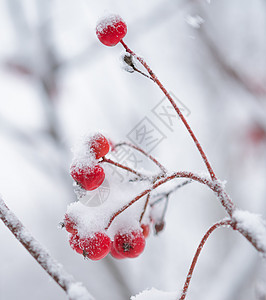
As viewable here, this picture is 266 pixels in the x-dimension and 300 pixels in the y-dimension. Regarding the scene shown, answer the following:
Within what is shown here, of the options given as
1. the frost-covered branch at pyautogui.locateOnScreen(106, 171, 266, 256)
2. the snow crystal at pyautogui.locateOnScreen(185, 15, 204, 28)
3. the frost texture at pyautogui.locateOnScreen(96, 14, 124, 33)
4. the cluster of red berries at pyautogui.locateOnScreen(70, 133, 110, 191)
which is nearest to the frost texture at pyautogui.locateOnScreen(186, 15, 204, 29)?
the snow crystal at pyautogui.locateOnScreen(185, 15, 204, 28)

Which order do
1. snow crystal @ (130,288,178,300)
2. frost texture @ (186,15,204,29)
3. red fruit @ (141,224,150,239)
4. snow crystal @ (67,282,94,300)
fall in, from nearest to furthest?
snow crystal @ (67,282,94,300), snow crystal @ (130,288,178,300), red fruit @ (141,224,150,239), frost texture @ (186,15,204,29)

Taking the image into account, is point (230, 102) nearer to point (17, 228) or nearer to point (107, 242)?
point (107, 242)

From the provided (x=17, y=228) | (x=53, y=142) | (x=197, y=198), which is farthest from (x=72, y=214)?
(x=197, y=198)

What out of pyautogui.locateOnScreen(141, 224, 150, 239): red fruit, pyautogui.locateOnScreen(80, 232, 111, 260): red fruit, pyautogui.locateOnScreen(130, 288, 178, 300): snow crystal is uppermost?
pyautogui.locateOnScreen(80, 232, 111, 260): red fruit

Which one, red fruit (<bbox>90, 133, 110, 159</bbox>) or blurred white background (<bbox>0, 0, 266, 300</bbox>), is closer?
red fruit (<bbox>90, 133, 110, 159</bbox>)

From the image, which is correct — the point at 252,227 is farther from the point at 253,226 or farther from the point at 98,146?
the point at 98,146

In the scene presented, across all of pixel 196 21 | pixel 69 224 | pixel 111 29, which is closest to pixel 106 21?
pixel 111 29

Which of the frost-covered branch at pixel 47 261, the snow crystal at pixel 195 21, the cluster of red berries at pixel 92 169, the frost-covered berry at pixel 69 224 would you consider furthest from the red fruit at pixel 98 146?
the snow crystal at pixel 195 21

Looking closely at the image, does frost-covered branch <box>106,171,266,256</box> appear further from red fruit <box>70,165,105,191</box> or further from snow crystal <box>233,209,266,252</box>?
red fruit <box>70,165,105,191</box>
